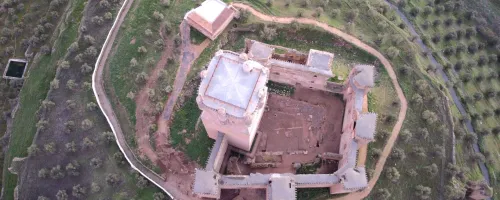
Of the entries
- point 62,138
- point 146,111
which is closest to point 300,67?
point 146,111

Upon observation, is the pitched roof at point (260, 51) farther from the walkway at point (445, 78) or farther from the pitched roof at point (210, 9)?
the walkway at point (445, 78)

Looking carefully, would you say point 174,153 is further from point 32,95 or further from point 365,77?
point 32,95

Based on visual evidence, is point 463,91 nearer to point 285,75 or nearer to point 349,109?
point 349,109

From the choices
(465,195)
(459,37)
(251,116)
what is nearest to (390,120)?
(465,195)

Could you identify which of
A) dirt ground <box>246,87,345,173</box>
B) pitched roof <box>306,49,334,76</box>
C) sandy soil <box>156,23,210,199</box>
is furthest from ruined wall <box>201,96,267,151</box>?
pitched roof <box>306,49,334,76</box>

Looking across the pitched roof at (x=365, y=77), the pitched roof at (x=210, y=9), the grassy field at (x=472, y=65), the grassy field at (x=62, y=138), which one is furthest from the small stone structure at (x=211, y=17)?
the grassy field at (x=472, y=65)

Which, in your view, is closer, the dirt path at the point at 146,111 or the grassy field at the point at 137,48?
the dirt path at the point at 146,111

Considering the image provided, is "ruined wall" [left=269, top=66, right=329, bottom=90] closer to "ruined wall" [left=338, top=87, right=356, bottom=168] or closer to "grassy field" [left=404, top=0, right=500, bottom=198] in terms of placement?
"ruined wall" [left=338, top=87, right=356, bottom=168]
